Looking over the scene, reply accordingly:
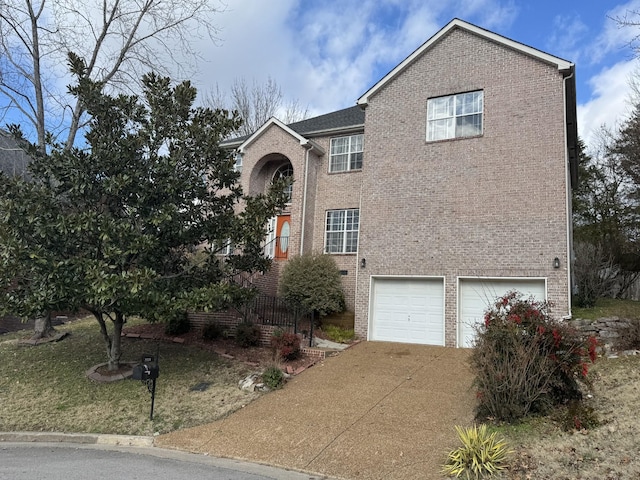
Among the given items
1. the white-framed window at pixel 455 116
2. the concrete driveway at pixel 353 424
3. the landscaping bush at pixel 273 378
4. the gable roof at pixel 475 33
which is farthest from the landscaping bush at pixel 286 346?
the gable roof at pixel 475 33

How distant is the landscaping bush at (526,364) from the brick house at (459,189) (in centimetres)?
594

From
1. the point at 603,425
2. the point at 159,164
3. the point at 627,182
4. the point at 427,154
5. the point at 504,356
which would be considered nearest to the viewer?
the point at 603,425

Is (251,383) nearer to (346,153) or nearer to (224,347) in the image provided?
(224,347)

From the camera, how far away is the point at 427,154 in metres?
15.1

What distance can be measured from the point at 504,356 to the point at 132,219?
7810mm

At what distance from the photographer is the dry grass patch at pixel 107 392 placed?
8.31m

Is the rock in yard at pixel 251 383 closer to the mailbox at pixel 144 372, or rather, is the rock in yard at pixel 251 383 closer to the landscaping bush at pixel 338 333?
the mailbox at pixel 144 372

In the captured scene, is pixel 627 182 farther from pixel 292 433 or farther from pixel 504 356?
pixel 292 433

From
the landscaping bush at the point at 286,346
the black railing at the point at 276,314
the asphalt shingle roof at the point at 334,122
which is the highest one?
the asphalt shingle roof at the point at 334,122

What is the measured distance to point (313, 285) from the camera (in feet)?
50.0

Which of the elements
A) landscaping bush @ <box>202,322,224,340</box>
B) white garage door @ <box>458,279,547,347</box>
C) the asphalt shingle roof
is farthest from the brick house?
landscaping bush @ <box>202,322,224,340</box>

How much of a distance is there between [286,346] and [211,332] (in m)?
2.78

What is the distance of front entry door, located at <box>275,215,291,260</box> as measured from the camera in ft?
62.4

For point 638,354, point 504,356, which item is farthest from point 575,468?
point 638,354
